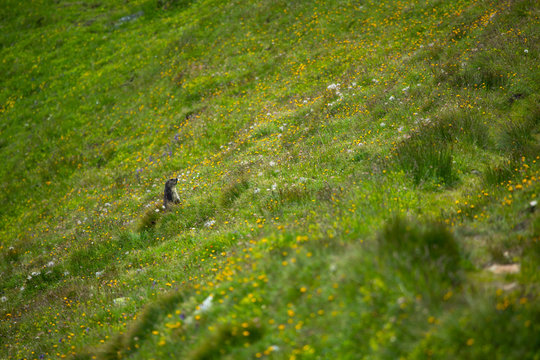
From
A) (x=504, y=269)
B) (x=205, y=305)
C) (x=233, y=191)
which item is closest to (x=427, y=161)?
(x=504, y=269)

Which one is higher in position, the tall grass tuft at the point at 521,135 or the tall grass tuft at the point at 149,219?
the tall grass tuft at the point at 521,135

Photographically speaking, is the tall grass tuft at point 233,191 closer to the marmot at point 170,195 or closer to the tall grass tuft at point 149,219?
the marmot at point 170,195

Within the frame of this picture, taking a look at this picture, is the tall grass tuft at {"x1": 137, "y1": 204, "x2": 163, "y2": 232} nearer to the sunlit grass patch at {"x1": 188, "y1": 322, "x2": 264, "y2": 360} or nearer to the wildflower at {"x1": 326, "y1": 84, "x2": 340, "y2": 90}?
the sunlit grass patch at {"x1": 188, "y1": 322, "x2": 264, "y2": 360}

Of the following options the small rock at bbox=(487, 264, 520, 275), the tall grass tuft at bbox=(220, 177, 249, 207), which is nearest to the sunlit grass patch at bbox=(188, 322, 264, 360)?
the small rock at bbox=(487, 264, 520, 275)

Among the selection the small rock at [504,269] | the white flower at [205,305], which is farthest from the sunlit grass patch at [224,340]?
the small rock at [504,269]

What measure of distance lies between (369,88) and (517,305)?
369 inches

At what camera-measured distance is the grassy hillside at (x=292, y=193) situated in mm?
3580

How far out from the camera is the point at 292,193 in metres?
7.76

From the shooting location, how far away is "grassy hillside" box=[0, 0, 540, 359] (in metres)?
3.58

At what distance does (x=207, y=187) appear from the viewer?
1028 cm

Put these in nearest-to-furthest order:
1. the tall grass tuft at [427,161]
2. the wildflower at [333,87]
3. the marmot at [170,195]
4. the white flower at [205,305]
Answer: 1. the white flower at [205,305]
2. the tall grass tuft at [427,161]
3. the marmot at [170,195]
4. the wildflower at [333,87]

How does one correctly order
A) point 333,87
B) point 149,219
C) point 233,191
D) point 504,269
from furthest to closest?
1. point 333,87
2. point 149,219
3. point 233,191
4. point 504,269

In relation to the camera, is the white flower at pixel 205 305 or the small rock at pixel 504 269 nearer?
the small rock at pixel 504 269

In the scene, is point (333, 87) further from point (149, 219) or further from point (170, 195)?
point (149, 219)
